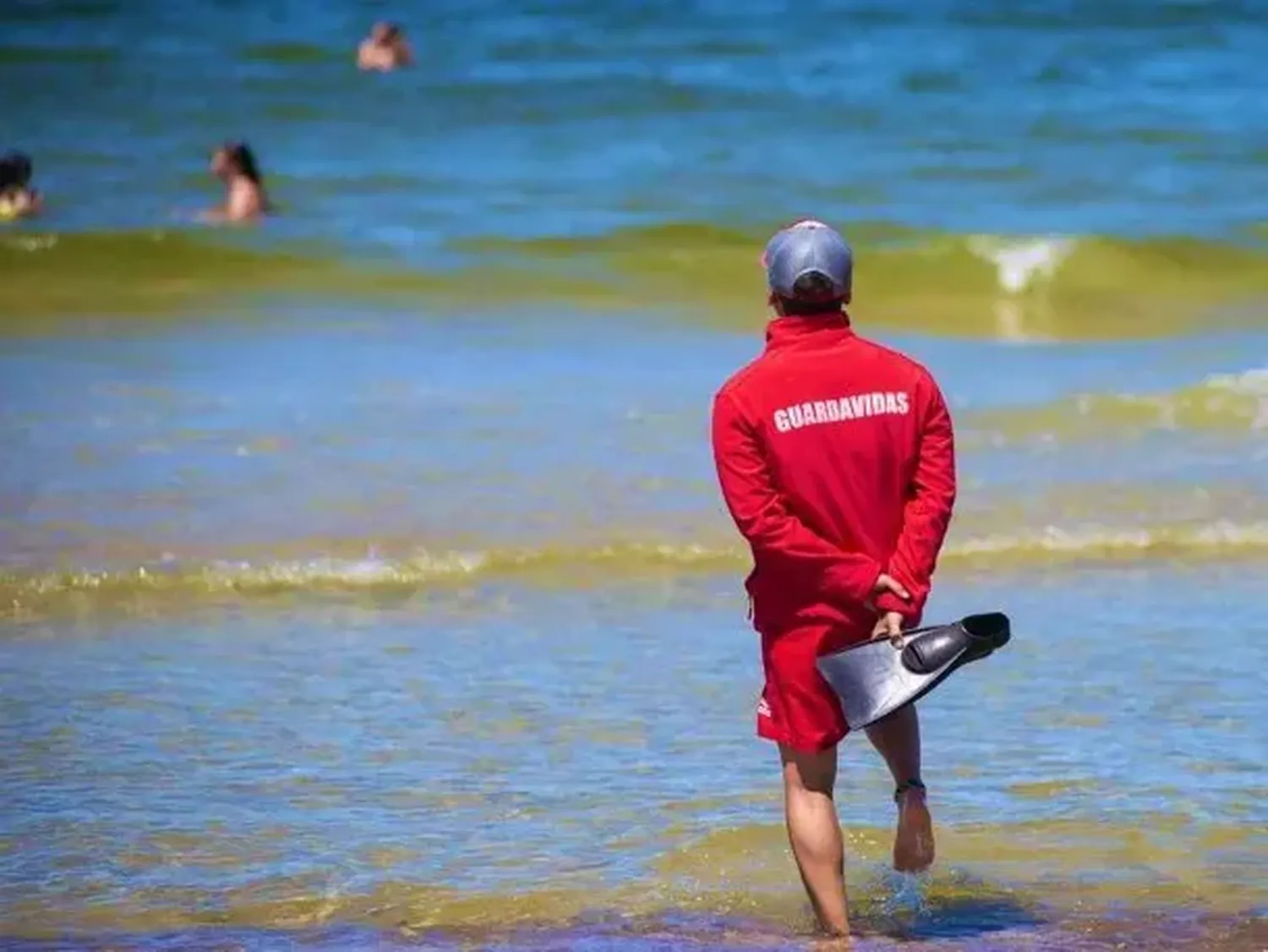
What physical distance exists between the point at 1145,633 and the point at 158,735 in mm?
3053

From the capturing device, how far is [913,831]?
5461 millimetres

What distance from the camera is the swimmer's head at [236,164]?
68.3ft

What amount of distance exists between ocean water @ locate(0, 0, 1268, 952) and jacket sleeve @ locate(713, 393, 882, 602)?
82 cm

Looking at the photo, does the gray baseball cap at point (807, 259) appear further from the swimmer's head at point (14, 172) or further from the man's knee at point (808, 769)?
the swimmer's head at point (14, 172)

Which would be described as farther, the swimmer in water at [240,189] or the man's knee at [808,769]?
the swimmer in water at [240,189]

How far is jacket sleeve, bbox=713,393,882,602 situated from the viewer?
497cm

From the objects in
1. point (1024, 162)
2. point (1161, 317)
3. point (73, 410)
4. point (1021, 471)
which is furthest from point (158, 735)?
point (1024, 162)

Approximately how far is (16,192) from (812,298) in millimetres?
17849

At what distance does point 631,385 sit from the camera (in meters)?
13.4

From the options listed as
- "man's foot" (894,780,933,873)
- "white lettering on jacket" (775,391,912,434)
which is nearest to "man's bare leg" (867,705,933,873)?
"man's foot" (894,780,933,873)

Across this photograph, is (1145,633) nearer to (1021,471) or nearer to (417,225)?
(1021,471)

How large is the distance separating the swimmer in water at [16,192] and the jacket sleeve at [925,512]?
693 inches

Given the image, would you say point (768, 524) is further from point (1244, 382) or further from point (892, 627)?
point (1244, 382)

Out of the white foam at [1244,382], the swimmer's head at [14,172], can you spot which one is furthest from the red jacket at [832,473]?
the swimmer's head at [14,172]
